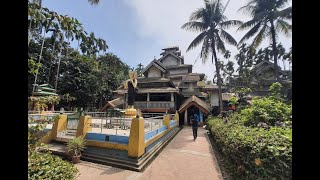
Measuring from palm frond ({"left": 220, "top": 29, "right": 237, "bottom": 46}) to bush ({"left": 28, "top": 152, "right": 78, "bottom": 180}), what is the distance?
67.9 ft

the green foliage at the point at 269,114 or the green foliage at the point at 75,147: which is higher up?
the green foliage at the point at 269,114

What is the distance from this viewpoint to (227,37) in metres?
19.6

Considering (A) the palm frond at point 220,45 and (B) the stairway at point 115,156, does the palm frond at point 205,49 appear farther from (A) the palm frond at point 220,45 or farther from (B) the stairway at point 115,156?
(B) the stairway at point 115,156

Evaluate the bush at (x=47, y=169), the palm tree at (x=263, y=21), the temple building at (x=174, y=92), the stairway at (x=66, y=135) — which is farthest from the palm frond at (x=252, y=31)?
the bush at (x=47, y=169)

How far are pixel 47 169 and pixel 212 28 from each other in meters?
21.1


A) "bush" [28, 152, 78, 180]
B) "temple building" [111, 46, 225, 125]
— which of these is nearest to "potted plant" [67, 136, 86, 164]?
"bush" [28, 152, 78, 180]

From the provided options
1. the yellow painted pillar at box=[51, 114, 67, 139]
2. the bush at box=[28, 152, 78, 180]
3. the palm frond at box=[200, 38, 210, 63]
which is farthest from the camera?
the palm frond at box=[200, 38, 210, 63]

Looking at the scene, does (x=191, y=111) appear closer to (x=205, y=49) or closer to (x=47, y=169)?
(x=205, y=49)

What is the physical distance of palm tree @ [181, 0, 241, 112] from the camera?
1958cm

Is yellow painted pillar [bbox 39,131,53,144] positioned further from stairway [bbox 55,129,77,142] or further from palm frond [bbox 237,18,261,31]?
palm frond [bbox 237,18,261,31]

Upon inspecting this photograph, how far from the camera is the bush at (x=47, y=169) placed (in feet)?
9.13

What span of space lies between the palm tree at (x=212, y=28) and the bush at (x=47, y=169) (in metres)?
18.5

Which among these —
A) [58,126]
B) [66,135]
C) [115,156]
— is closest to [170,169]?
[115,156]
